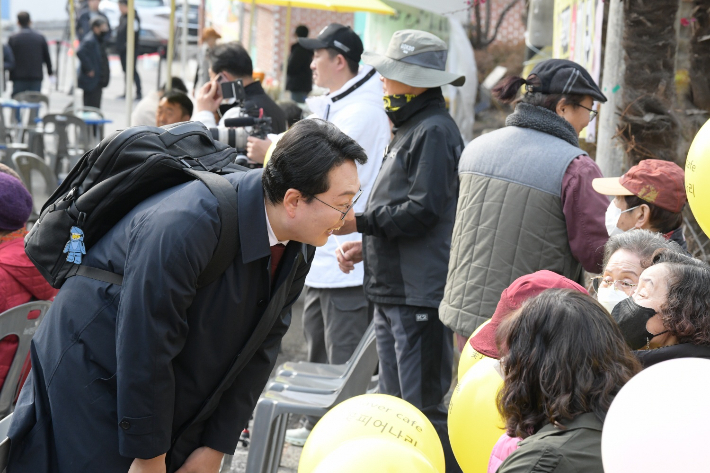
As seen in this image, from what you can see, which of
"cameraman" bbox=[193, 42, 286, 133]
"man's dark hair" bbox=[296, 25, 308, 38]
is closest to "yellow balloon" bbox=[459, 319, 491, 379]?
"cameraman" bbox=[193, 42, 286, 133]

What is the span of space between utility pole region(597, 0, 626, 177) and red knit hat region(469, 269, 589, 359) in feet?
6.07

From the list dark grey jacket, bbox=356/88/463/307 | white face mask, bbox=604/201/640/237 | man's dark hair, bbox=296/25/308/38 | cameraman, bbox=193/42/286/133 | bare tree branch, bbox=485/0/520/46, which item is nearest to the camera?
white face mask, bbox=604/201/640/237

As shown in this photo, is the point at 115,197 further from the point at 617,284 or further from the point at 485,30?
the point at 485,30

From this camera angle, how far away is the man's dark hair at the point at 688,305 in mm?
2072

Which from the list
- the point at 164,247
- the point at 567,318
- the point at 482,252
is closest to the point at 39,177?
the point at 482,252

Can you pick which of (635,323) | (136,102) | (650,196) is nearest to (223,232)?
(635,323)

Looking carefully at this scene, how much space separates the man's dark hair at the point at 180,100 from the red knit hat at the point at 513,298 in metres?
3.67

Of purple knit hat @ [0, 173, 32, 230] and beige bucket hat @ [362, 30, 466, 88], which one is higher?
beige bucket hat @ [362, 30, 466, 88]

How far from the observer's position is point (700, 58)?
451 centimetres

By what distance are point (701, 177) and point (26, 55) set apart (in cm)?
1244

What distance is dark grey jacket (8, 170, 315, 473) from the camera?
195 cm

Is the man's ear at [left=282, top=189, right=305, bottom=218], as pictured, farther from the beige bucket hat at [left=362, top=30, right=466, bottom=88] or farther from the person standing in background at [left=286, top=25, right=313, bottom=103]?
the person standing in background at [left=286, top=25, right=313, bottom=103]

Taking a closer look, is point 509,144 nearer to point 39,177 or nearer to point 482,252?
point 482,252

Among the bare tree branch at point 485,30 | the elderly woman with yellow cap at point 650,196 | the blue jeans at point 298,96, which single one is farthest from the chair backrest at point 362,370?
the bare tree branch at point 485,30
